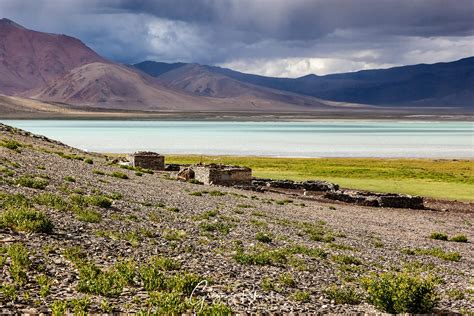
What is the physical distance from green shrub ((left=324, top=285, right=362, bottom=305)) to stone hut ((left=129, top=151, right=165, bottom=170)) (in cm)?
3932

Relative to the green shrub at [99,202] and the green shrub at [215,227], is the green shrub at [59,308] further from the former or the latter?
the green shrub at [99,202]

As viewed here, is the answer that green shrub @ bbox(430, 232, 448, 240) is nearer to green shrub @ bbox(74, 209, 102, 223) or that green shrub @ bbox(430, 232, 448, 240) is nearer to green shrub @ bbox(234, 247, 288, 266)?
green shrub @ bbox(234, 247, 288, 266)

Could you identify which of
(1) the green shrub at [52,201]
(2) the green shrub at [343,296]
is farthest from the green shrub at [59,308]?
(1) the green shrub at [52,201]

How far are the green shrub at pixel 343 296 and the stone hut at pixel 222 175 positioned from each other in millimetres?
30265

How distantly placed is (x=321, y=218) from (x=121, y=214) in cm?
1237

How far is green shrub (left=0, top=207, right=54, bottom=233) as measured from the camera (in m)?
15.9

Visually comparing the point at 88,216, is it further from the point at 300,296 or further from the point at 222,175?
the point at 222,175

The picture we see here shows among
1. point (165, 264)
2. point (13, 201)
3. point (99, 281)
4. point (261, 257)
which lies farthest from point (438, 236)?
point (99, 281)

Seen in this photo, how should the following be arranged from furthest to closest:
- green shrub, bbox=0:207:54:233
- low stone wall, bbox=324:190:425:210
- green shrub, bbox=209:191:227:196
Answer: low stone wall, bbox=324:190:425:210 → green shrub, bbox=209:191:227:196 → green shrub, bbox=0:207:54:233

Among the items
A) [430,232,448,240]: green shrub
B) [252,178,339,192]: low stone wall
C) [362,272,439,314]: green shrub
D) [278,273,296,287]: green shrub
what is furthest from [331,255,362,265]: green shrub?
[252,178,339,192]: low stone wall

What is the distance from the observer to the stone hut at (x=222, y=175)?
44.8 meters

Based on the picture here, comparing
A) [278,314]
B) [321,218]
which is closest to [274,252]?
[278,314]

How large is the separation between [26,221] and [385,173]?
54.7 meters

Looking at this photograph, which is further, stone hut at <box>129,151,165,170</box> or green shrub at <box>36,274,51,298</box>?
stone hut at <box>129,151,165,170</box>
